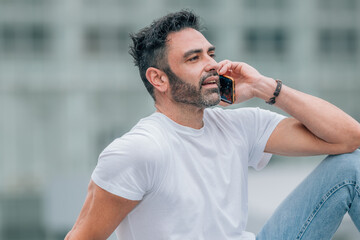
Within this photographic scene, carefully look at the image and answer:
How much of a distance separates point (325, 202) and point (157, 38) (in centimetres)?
123

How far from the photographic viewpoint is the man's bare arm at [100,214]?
9.37ft

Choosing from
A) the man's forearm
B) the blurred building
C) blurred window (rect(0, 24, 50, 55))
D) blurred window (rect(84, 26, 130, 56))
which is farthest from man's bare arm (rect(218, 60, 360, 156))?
blurred window (rect(0, 24, 50, 55))

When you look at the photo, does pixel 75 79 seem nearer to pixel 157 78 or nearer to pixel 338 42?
pixel 338 42

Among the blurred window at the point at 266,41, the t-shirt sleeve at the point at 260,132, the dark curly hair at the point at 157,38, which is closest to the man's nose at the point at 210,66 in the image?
the dark curly hair at the point at 157,38

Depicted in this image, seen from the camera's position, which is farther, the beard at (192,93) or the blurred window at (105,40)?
the blurred window at (105,40)

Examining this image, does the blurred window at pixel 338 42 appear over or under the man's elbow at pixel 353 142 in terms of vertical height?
under

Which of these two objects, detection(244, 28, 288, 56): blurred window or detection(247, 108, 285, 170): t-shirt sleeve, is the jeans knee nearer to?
detection(247, 108, 285, 170): t-shirt sleeve

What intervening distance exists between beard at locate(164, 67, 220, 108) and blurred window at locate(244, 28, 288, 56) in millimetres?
28070

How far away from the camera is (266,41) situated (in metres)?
31.3

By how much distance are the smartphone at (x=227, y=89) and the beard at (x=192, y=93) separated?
0.10 m

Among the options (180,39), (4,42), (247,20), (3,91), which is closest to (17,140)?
(3,91)

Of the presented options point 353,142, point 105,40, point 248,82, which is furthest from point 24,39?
point 353,142

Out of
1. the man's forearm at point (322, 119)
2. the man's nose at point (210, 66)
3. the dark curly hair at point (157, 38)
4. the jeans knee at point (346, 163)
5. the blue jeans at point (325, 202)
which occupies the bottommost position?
the blue jeans at point (325, 202)

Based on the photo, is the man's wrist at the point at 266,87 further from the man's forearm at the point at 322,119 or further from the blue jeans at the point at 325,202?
the blue jeans at the point at 325,202
